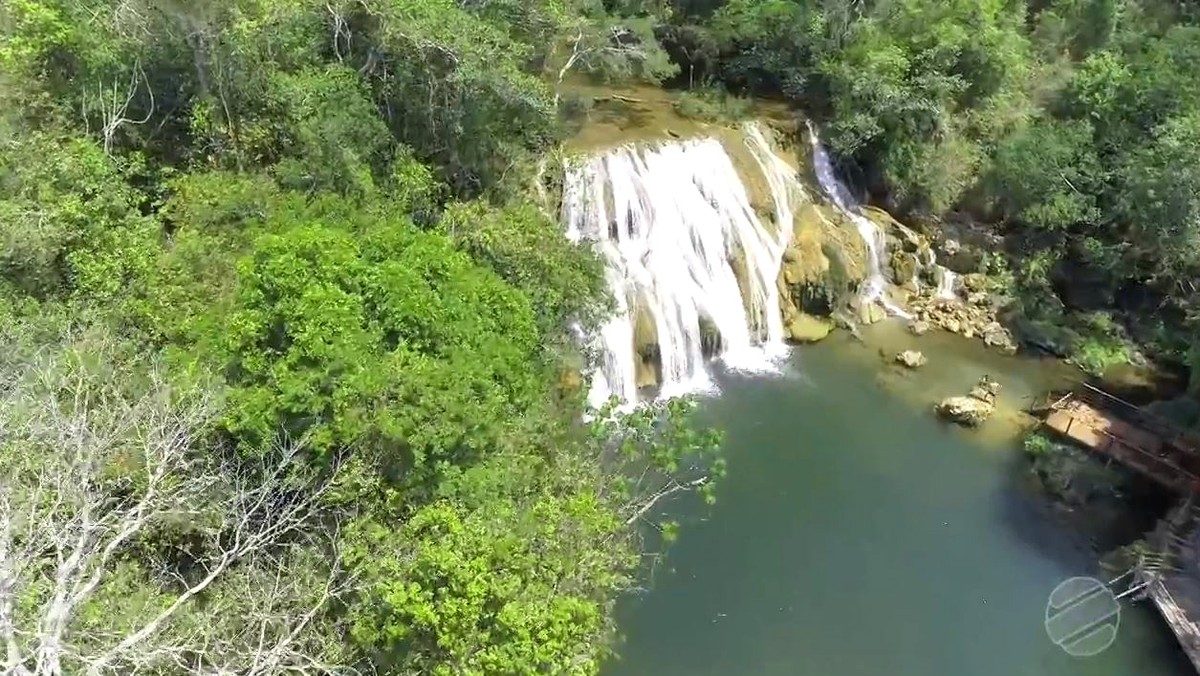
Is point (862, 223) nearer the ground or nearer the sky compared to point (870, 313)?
nearer the sky

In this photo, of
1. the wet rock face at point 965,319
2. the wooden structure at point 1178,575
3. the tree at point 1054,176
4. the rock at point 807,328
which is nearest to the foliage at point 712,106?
the rock at point 807,328

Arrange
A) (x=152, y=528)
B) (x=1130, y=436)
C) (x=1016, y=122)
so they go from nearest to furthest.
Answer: (x=152, y=528) < (x=1130, y=436) < (x=1016, y=122)

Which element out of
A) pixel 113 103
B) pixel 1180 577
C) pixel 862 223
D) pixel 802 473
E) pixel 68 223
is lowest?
pixel 1180 577

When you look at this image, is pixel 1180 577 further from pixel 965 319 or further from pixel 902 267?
pixel 902 267

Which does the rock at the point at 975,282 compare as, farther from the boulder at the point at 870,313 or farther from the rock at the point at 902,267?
the boulder at the point at 870,313

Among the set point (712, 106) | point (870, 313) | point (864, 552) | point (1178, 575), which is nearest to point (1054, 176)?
point (870, 313)

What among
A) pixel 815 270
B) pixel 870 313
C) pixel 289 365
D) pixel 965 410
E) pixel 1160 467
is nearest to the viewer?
pixel 289 365
